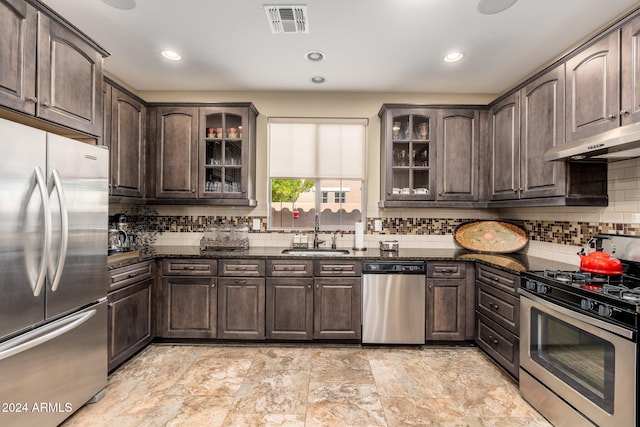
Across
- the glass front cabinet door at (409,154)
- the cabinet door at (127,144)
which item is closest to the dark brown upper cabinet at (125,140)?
the cabinet door at (127,144)

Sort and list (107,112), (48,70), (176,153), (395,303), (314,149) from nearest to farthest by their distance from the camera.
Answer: (48,70), (107,112), (395,303), (176,153), (314,149)

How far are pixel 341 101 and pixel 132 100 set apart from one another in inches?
89.4

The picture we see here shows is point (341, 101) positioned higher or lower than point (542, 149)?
higher

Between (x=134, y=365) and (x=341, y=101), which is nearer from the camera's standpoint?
(x=134, y=365)

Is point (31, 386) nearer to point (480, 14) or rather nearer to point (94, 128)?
point (94, 128)

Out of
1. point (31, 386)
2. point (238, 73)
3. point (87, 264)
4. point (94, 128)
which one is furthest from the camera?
point (238, 73)

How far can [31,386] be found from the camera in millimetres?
1691

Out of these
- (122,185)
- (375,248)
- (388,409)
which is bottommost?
(388,409)

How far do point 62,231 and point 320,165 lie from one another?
8.51ft

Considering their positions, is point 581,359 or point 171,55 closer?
point 581,359

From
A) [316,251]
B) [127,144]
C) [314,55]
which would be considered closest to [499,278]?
[316,251]

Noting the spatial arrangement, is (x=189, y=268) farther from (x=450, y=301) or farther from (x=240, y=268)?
(x=450, y=301)

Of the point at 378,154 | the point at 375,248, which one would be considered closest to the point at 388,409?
the point at 375,248

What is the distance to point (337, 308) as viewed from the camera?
3131 mm
